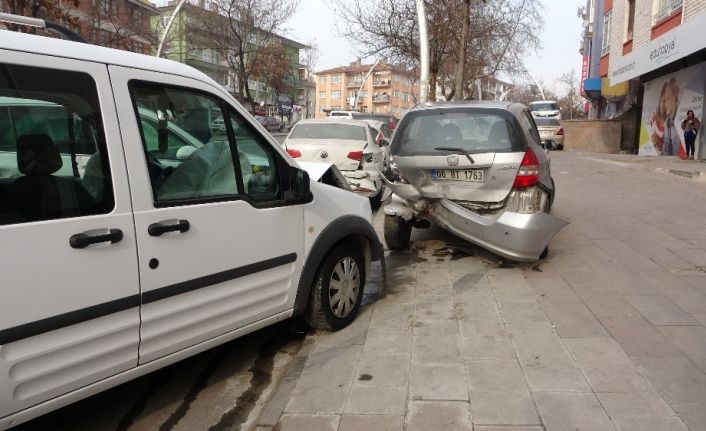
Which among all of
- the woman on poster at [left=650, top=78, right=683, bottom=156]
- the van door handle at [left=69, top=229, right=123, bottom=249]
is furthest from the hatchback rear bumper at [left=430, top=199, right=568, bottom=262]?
the woman on poster at [left=650, top=78, right=683, bottom=156]

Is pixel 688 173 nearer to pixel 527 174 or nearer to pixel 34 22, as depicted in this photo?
pixel 527 174

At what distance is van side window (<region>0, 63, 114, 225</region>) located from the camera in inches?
95.0

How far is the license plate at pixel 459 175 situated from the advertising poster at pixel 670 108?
15.3 metres

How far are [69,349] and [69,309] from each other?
0.63ft

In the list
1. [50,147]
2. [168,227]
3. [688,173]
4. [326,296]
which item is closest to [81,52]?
[50,147]

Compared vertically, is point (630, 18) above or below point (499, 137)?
above

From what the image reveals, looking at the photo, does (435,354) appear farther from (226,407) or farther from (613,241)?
(613,241)

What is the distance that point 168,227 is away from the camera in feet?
9.47

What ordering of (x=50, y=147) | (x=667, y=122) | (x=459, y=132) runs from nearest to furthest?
(x=50, y=147), (x=459, y=132), (x=667, y=122)

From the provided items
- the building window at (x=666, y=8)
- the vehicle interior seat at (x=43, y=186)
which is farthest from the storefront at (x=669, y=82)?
the vehicle interior seat at (x=43, y=186)

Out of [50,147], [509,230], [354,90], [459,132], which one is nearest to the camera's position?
[50,147]

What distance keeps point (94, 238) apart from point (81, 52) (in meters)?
0.87

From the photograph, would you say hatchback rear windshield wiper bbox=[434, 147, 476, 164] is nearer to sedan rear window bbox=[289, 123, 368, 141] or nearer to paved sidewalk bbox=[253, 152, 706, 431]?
paved sidewalk bbox=[253, 152, 706, 431]

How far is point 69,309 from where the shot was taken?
8.24ft
